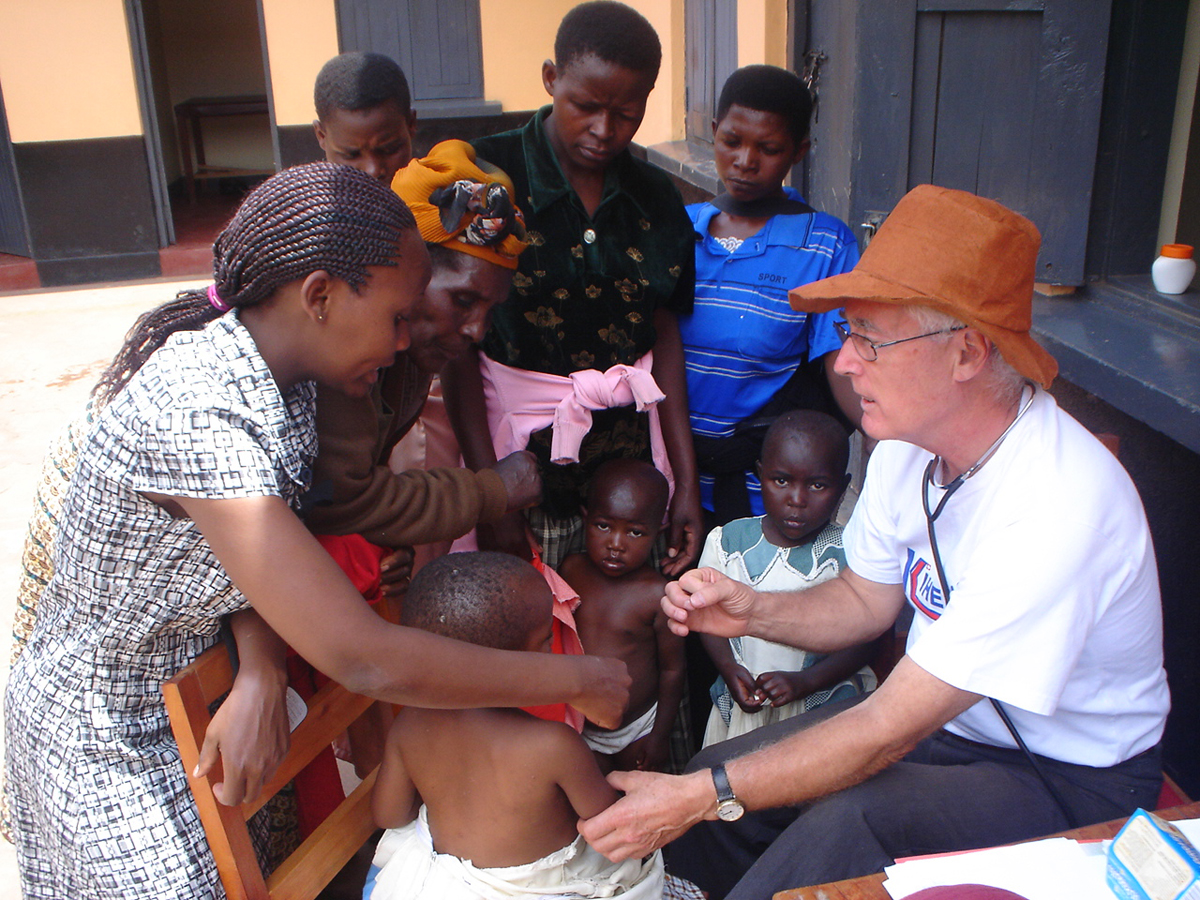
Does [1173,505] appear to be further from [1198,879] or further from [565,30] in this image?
[565,30]

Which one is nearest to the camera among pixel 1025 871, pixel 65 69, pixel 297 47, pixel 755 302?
pixel 1025 871

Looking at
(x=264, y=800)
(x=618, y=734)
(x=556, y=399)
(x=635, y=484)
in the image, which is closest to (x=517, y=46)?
(x=556, y=399)

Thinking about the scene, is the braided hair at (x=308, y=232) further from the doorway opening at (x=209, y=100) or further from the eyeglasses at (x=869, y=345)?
the doorway opening at (x=209, y=100)

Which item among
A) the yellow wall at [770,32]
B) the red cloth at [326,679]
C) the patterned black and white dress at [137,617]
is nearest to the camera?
the patterned black and white dress at [137,617]

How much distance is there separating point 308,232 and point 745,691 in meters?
1.51

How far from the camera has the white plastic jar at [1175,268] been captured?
2.46 m

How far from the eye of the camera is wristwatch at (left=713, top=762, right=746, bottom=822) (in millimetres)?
1672

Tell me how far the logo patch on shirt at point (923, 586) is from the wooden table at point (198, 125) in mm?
12007

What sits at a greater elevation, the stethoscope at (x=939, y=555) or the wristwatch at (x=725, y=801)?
the stethoscope at (x=939, y=555)

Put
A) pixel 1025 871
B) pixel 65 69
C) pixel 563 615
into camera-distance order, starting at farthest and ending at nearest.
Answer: pixel 65 69, pixel 563 615, pixel 1025 871

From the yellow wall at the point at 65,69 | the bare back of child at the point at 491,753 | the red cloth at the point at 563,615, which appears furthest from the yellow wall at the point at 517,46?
the bare back of child at the point at 491,753

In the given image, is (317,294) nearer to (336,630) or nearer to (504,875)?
(336,630)

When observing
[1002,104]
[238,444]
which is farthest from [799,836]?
[1002,104]

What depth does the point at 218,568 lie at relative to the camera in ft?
4.98
